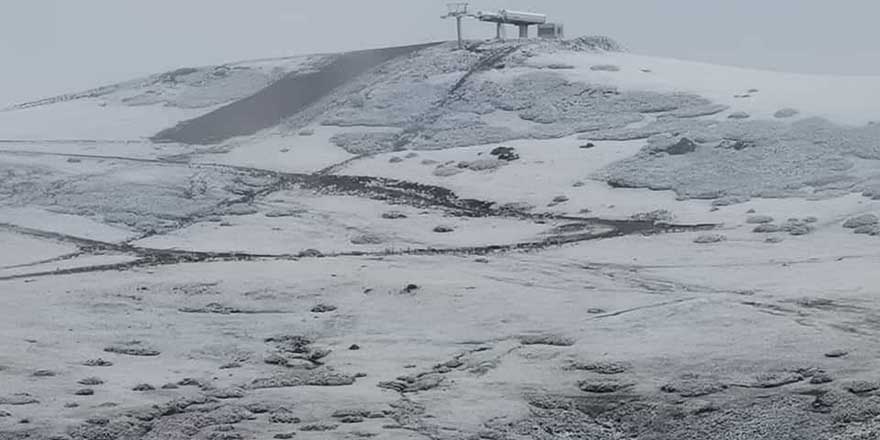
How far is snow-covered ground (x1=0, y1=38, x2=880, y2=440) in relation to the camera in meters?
13.5

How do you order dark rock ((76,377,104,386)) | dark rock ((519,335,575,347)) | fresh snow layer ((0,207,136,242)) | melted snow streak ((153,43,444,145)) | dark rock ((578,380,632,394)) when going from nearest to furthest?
dark rock ((578,380,632,394))
dark rock ((76,377,104,386))
dark rock ((519,335,575,347))
fresh snow layer ((0,207,136,242))
melted snow streak ((153,43,444,145))

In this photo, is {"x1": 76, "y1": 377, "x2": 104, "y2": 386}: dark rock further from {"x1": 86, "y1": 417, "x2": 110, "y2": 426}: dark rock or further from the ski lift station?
the ski lift station

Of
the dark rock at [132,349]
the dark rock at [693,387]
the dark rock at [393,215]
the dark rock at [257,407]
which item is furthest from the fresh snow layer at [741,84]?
the dark rock at [257,407]

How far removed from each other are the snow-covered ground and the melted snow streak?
0.62 m

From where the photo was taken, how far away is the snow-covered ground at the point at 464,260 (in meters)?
13.5

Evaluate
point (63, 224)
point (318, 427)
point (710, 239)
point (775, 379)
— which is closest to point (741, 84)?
point (710, 239)

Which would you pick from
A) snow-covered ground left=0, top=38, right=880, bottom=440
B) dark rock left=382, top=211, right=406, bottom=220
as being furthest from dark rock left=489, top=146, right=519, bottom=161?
dark rock left=382, top=211, right=406, bottom=220

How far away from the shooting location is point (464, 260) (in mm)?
22125

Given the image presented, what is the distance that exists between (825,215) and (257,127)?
18632mm

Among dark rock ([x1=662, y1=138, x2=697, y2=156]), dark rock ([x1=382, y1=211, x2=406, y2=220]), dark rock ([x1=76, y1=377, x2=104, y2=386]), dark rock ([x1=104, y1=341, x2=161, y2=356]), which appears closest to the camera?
dark rock ([x1=76, y1=377, x2=104, y2=386])

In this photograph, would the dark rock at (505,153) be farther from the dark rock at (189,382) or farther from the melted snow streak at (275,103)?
the dark rock at (189,382)

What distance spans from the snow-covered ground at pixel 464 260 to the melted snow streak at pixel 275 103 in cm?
62

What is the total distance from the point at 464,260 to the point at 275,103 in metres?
18.7

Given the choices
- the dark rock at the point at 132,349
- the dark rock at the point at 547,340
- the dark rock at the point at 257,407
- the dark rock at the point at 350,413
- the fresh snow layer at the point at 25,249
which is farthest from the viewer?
the fresh snow layer at the point at 25,249
